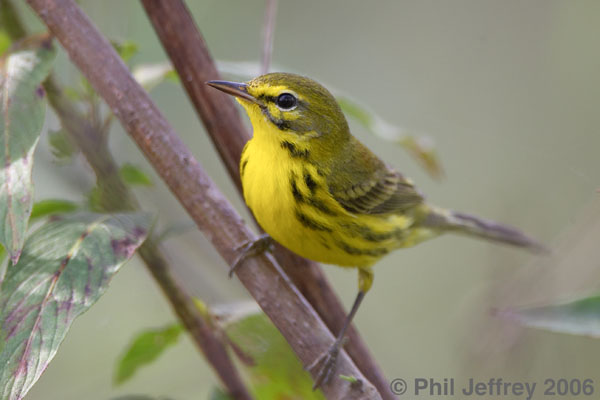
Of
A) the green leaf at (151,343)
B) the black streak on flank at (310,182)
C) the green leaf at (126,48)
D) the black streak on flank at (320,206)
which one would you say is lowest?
the green leaf at (151,343)

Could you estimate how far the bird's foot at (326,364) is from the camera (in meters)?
1.56

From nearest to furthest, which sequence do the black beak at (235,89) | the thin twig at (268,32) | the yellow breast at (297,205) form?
the black beak at (235,89) < the thin twig at (268,32) < the yellow breast at (297,205)

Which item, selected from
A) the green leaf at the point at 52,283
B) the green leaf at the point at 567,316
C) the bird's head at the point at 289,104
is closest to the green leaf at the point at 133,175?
the green leaf at the point at 52,283

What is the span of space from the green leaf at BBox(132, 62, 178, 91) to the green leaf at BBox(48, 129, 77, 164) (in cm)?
30

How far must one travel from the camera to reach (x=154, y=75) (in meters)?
2.16

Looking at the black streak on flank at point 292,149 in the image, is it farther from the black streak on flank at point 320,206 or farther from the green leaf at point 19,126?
the green leaf at point 19,126

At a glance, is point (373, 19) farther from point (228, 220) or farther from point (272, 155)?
point (228, 220)

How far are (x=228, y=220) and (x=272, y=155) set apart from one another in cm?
77

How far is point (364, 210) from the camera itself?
2789 mm

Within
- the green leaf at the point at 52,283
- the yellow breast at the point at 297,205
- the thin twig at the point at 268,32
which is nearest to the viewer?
the green leaf at the point at 52,283

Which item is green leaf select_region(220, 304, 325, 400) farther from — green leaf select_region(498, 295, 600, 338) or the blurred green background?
green leaf select_region(498, 295, 600, 338)

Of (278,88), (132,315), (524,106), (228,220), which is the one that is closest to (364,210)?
(278,88)

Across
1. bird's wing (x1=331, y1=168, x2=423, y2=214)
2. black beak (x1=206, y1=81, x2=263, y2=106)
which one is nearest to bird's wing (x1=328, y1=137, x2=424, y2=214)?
bird's wing (x1=331, y1=168, x2=423, y2=214)

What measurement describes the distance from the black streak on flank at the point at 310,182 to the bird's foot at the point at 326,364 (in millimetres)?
888
